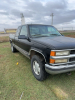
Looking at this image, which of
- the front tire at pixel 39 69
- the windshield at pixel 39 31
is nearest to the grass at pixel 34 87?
the front tire at pixel 39 69

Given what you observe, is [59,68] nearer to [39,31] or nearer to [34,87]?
[34,87]

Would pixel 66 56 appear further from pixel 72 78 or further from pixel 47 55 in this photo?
pixel 72 78

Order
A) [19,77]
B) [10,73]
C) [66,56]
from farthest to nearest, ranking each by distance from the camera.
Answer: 1. [10,73]
2. [19,77]
3. [66,56]

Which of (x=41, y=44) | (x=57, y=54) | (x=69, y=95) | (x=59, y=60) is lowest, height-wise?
(x=69, y=95)

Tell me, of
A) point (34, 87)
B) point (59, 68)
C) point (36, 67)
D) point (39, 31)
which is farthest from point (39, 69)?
point (39, 31)

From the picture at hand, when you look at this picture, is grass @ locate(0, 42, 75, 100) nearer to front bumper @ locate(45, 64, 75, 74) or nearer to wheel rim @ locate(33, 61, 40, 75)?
wheel rim @ locate(33, 61, 40, 75)

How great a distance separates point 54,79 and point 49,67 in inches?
35.3

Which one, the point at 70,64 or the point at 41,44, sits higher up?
the point at 41,44

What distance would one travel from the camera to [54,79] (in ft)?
8.86

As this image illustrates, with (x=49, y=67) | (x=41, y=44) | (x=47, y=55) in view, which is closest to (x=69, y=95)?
(x=49, y=67)

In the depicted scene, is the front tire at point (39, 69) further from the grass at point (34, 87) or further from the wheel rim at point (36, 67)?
the grass at point (34, 87)

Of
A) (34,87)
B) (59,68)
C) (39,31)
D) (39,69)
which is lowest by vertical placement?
(34,87)

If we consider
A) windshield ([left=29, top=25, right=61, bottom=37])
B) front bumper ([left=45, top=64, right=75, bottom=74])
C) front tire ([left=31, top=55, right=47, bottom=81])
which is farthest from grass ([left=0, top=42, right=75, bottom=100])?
windshield ([left=29, top=25, right=61, bottom=37])

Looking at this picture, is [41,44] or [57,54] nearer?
[57,54]
